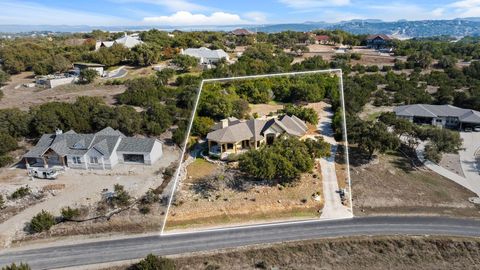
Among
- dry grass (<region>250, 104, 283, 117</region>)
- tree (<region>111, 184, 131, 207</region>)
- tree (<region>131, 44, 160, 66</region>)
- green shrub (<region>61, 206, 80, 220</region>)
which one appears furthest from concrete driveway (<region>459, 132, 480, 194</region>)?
tree (<region>131, 44, 160, 66</region>)

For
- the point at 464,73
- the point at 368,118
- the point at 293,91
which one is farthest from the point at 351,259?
the point at 464,73

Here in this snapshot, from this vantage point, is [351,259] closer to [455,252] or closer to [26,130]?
[455,252]

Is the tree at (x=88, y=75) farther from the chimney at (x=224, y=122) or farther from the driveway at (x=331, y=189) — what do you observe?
the driveway at (x=331, y=189)

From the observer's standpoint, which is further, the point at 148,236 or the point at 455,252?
the point at 148,236

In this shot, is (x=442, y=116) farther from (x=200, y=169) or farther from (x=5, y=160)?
(x=5, y=160)

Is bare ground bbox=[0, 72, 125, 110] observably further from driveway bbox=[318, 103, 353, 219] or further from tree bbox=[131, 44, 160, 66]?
driveway bbox=[318, 103, 353, 219]

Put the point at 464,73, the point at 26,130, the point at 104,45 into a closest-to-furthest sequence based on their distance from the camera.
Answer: the point at 26,130
the point at 464,73
the point at 104,45
